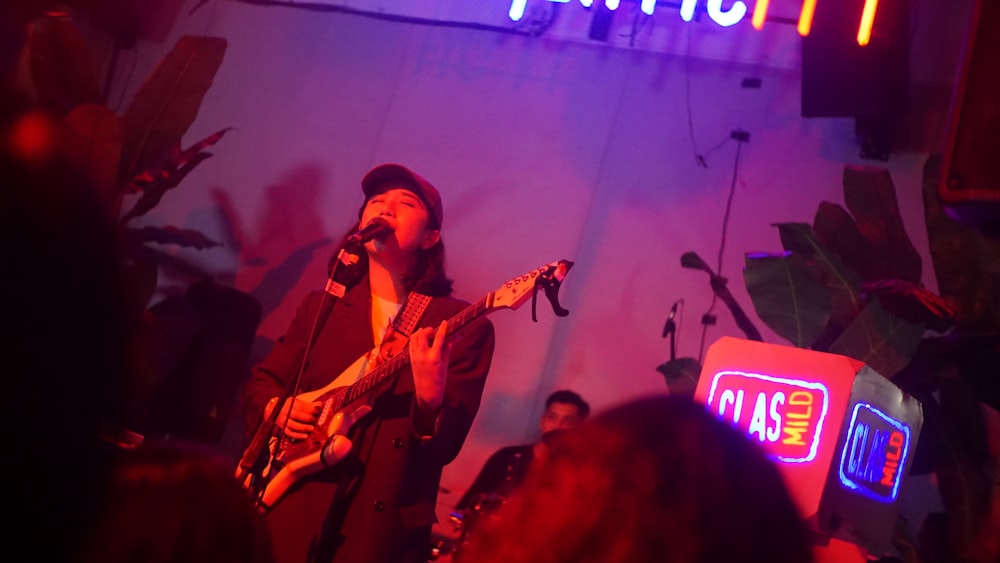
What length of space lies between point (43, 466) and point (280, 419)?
2302 millimetres

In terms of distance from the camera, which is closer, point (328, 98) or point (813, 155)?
point (813, 155)

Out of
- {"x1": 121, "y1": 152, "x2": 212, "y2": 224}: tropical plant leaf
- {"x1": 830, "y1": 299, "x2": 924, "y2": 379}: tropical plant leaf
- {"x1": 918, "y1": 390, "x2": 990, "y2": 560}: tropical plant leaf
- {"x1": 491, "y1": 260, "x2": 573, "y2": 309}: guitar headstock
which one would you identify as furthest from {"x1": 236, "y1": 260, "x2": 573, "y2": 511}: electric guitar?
{"x1": 121, "y1": 152, "x2": 212, "y2": 224}: tropical plant leaf

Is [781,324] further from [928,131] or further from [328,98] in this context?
[328,98]

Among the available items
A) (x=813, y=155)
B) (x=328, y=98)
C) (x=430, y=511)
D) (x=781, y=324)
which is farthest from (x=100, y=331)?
(x=328, y=98)

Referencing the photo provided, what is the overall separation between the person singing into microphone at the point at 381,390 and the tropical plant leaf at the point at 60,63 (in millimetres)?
2220

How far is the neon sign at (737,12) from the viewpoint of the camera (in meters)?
4.42

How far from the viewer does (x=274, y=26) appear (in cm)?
592

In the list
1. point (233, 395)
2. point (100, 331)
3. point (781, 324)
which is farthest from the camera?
point (233, 395)

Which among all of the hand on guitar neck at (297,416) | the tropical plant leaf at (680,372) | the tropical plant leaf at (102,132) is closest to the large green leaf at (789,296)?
the tropical plant leaf at (680,372)

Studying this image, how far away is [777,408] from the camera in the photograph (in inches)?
101

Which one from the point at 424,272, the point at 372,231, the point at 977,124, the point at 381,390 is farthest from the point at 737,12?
the point at 977,124

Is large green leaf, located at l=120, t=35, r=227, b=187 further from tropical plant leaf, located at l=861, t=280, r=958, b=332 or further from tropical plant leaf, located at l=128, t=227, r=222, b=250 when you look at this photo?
tropical plant leaf, located at l=861, t=280, r=958, b=332

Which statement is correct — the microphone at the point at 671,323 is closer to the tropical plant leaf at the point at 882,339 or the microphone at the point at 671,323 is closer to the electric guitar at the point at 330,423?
the tropical plant leaf at the point at 882,339

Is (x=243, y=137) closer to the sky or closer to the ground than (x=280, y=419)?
closer to the sky
